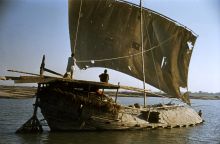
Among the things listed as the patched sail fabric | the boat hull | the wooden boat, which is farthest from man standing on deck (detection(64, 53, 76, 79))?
the patched sail fabric

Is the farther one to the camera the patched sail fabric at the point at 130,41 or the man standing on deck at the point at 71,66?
the patched sail fabric at the point at 130,41

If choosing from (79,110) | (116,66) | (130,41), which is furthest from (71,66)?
(130,41)

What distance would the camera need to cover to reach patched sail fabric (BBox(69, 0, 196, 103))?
81.0 feet

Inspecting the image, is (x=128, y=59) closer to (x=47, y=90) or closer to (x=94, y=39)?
(x=94, y=39)

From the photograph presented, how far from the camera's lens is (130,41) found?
26781mm

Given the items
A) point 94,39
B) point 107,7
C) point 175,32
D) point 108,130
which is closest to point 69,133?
point 108,130

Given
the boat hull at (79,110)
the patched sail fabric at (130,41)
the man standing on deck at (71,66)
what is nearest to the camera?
the man standing on deck at (71,66)

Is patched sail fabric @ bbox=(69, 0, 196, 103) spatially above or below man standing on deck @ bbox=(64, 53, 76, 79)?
above

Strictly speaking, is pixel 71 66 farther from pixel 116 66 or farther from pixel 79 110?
pixel 116 66

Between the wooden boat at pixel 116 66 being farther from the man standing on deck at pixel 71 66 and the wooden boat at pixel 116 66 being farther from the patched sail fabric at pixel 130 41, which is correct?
the man standing on deck at pixel 71 66

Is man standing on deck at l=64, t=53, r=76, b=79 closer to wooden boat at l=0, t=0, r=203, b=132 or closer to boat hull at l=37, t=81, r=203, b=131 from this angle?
wooden boat at l=0, t=0, r=203, b=132

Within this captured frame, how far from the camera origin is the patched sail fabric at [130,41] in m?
24.7

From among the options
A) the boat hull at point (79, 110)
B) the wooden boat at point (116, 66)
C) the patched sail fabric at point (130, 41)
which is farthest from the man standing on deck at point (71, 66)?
the patched sail fabric at point (130, 41)

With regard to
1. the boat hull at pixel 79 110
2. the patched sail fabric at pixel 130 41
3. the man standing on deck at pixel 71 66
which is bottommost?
the boat hull at pixel 79 110
